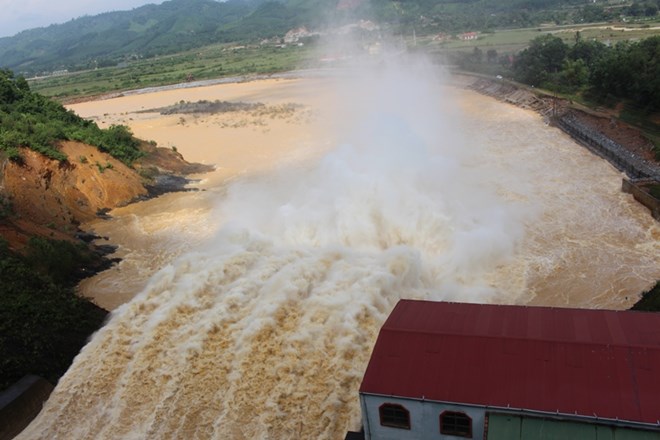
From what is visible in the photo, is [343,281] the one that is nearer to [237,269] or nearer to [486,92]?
[237,269]

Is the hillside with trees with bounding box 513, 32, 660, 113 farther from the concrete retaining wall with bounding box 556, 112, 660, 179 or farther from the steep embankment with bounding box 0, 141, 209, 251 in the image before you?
the steep embankment with bounding box 0, 141, 209, 251

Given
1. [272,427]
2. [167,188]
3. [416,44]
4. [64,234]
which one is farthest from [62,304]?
[416,44]

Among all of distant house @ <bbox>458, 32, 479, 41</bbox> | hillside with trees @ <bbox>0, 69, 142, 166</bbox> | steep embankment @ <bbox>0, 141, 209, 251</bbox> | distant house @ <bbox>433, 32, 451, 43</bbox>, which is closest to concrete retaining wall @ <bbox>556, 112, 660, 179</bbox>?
steep embankment @ <bbox>0, 141, 209, 251</bbox>

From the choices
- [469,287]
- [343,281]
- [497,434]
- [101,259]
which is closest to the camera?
[497,434]

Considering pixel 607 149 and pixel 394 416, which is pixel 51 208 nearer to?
pixel 394 416

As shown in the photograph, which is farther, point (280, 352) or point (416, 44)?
point (416, 44)

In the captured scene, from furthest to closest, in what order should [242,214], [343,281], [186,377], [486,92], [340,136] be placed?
[486,92] < [340,136] < [242,214] < [343,281] < [186,377]

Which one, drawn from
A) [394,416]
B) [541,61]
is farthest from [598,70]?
[394,416]
